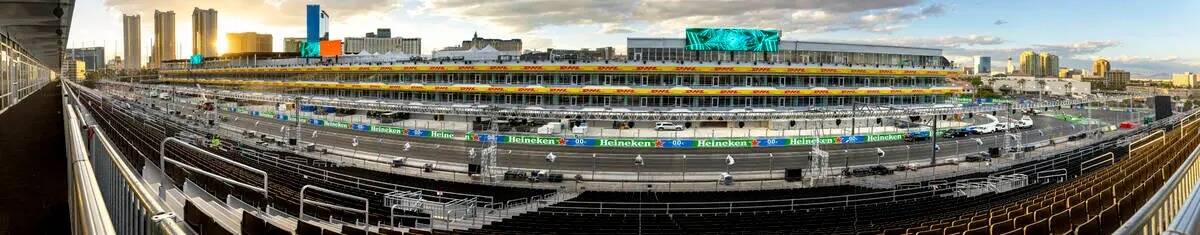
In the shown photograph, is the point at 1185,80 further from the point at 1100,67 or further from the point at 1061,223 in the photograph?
the point at 1061,223

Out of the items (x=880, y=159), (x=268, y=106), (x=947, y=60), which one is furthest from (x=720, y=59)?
(x=268, y=106)

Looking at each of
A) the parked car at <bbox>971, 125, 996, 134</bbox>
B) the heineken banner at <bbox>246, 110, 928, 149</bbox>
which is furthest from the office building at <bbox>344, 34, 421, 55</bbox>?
the parked car at <bbox>971, 125, 996, 134</bbox>

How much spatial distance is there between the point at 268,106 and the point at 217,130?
23.7 metres

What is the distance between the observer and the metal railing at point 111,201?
2.47 m

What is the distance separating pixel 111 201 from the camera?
4.32 meters

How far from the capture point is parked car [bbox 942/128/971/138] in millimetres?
45250

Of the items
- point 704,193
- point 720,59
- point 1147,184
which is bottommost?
point 704,193

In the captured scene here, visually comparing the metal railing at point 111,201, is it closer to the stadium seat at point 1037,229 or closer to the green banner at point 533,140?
the stadium seat at point 1037,229

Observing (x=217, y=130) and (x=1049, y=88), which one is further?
(x=1049, y=88)

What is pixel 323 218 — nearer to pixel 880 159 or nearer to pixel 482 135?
pixel 482 135

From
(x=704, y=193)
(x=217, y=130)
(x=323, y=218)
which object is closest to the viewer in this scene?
(x=323, y=218)

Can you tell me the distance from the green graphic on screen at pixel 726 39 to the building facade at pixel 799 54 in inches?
53.3

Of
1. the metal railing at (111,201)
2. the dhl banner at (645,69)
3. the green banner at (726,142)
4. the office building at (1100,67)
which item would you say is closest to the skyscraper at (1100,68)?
the office building at (1100,67)

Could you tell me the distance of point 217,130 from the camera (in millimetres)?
41875
